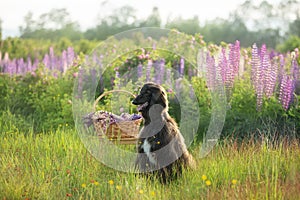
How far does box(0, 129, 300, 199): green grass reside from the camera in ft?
14.1

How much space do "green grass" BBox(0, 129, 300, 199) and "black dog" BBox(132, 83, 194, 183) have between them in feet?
0.48

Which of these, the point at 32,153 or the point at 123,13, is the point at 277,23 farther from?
the point at 32,153

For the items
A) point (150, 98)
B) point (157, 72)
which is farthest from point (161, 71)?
point (150, 98)

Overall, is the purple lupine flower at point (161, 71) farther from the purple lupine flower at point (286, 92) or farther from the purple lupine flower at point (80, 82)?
the purple lupine flower at point (286, 92)

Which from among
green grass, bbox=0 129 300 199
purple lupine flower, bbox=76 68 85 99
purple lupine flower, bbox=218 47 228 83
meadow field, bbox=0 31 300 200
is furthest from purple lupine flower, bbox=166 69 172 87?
green grass, bbox=0 129 300 199

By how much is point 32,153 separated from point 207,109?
9.17 feet

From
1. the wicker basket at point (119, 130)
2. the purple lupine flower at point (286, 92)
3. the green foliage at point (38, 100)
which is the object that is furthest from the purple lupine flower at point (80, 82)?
the purple lupine flower at point (286, 92)

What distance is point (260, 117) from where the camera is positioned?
671cm

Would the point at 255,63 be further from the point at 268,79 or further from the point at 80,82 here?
the point at 80,82

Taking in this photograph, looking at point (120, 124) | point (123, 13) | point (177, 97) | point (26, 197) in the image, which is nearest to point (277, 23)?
point (123, 13)

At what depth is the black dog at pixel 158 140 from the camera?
4.87m

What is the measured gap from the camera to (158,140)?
15.8 feet

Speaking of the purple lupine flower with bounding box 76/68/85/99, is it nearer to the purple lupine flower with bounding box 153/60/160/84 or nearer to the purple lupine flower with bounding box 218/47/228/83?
the purple lupine flower with bounding box 153/60/160/84

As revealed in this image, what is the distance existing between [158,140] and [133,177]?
459mm
